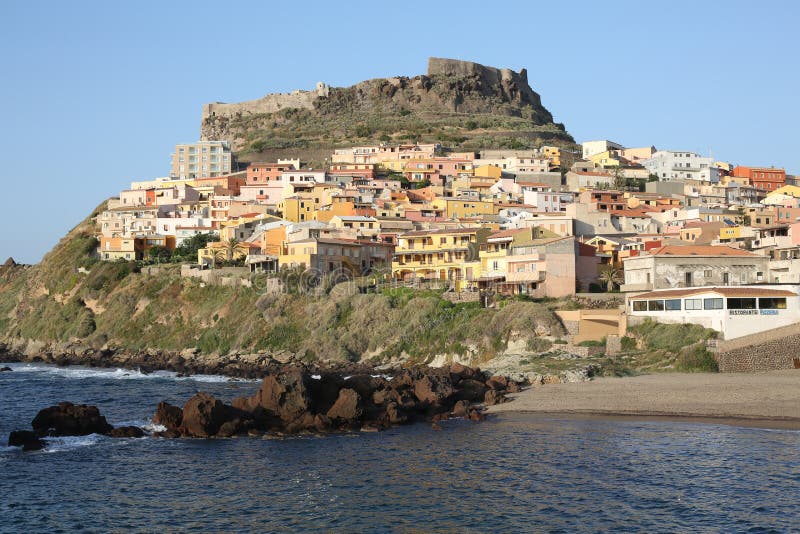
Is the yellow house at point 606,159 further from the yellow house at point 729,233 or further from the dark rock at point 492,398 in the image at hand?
the dark rock at point 492,398

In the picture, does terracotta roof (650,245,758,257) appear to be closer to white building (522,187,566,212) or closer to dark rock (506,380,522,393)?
dark rock (506,380,522,393)

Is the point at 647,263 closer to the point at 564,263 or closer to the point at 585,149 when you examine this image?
the point at 564,263

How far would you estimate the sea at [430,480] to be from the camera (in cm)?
2469

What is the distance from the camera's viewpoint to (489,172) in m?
108

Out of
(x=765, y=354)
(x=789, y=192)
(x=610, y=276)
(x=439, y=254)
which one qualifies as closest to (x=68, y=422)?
(x=765, y=354)

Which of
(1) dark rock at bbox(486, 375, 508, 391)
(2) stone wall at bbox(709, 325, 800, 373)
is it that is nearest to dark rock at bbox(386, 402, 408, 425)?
(1) dark rock at bbox(486, 375, 508, 391)

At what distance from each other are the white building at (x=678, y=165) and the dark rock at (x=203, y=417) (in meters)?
88.4

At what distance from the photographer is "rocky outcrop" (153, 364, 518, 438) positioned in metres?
36.2

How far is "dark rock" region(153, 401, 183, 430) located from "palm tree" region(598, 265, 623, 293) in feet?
105

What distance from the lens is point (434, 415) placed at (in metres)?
39.3

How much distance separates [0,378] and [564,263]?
37577 millimetres

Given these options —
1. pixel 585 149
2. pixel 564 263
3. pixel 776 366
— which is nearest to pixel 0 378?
pixel 564 263

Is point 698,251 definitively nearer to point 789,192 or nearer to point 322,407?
point 322,407

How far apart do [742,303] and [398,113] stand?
107m
